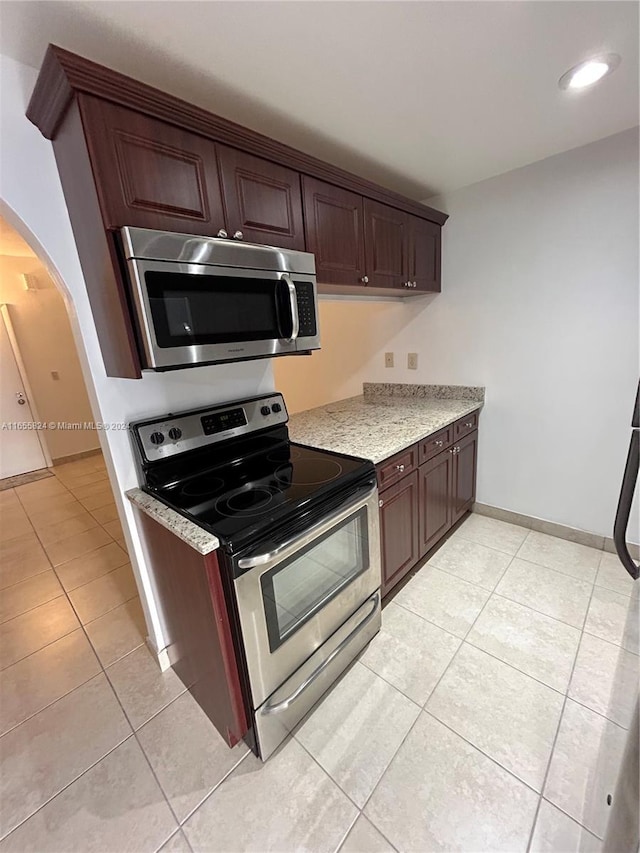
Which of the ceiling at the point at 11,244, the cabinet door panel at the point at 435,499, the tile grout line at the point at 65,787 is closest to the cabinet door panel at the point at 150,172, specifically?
the cabinet door panel at the point at 435,499

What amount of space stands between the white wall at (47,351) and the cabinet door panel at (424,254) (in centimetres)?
391

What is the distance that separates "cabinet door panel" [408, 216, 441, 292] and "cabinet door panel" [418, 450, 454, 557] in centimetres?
117

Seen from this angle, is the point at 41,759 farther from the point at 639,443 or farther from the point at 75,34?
the point at 75,34

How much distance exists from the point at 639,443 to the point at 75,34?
1956 mm

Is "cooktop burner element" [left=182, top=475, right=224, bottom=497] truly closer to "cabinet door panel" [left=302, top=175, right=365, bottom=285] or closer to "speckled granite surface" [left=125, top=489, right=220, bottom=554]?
"speckled granite surface" [left=125, top=489, right=220, bottom=554]

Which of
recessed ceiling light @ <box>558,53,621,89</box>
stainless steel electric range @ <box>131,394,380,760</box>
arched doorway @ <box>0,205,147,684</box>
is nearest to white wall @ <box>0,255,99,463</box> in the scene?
arched doorway @ <box>0,205,147,684</box>

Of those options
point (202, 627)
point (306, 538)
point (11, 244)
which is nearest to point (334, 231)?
point (306, 538)

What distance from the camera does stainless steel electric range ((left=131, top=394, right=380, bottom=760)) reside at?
1150 millimetres

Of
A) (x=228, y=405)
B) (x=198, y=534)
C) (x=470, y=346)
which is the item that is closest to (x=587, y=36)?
(x=470, y=346)

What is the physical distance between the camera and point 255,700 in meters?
1.21

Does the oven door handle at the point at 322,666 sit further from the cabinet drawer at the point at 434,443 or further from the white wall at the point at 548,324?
the white wall at the point at 548,324

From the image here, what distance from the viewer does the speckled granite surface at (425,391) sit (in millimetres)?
2625

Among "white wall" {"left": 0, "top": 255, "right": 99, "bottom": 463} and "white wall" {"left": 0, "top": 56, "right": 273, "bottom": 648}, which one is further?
"white wall" {"left": 0, "top": 255, "right": 99, "bottom": 463}

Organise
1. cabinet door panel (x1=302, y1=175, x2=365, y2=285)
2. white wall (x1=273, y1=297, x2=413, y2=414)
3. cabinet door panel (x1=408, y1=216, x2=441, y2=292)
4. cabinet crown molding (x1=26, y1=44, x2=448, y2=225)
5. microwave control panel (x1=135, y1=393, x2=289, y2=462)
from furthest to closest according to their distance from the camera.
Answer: white wall (x1=273, y1=297, x2=413, y2=414) < cabinet door panel (x1=408, y1=216, x2=441, y2=292) < cabinet door panel (x1=302, y1=175, x2=365, y2=285) < microwave control panel (x1=135, y1=393, x2=289, y2=462) < cabinet crown molding (x1=26, y1=44, x2=448, y2=225)
